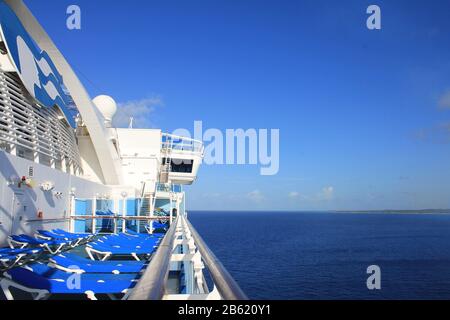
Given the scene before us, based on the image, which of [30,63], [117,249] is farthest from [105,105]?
[117,249]

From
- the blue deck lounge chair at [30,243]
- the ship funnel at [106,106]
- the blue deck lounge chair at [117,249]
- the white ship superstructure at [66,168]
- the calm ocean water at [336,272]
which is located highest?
the ship funnel at [106,106]

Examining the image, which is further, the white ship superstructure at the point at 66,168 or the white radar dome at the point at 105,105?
the white radar dome at the point at 105,105

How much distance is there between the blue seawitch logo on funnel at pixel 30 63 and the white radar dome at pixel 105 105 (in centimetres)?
578

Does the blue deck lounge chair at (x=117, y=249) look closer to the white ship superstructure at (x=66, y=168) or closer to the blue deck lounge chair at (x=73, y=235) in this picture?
the white ship superstructure at (x=66, y=168)

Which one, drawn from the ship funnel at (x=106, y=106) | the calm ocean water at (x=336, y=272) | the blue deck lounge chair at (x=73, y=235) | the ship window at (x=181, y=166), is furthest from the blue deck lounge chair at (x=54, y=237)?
the ship window at (x=181, y=166)

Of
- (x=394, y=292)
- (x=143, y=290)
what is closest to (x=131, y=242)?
(x=143, y=290)

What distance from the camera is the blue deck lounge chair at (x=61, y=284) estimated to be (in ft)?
13.7

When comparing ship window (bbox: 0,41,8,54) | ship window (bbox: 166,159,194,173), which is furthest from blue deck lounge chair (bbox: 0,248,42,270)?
ship window (bbox: 166,159,194,173)

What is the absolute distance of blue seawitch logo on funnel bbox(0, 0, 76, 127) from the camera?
917 cm

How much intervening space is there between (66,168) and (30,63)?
4611 millimetres

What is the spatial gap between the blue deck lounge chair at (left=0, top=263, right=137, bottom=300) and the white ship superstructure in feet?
0.11

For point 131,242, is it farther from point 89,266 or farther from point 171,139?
point 171,139

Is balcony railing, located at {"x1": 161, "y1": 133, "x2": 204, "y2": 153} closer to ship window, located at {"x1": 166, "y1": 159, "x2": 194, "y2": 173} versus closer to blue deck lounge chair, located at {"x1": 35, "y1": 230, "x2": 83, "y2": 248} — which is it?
ship window, located at {"x1": 166, "y1": 159, "x2": 194, "y2": 173}

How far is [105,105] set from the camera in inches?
766
